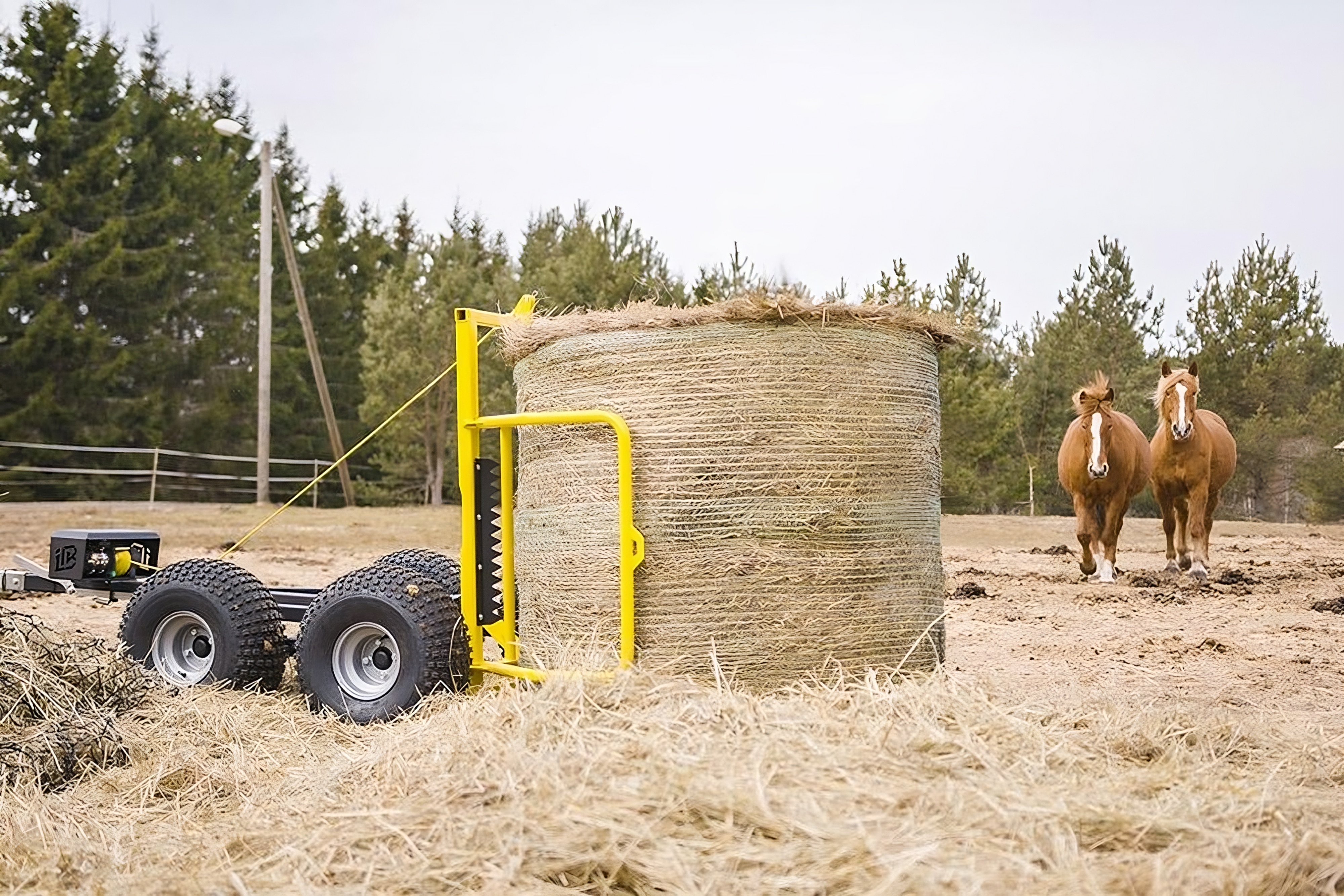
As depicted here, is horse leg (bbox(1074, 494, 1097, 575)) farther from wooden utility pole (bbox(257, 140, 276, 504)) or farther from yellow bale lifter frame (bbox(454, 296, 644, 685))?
wooden utility pole (bbox(257, 140, 276, 504))

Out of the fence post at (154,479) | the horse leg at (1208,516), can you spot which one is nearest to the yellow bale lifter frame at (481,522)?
the horse leg at (1208,516)

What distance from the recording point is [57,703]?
445 cm

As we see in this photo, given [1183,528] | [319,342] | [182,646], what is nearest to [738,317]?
[182,646]

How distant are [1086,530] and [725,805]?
947cm

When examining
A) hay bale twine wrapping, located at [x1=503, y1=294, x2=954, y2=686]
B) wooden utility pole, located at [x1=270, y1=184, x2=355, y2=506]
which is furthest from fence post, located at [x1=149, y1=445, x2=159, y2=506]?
hay bale twine wrapping, located at [x1=503, y1=294, x2=954, y2=686]

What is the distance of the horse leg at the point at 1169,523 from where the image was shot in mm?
12203

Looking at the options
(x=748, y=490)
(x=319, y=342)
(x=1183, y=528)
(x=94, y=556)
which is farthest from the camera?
(x=319, y=342)

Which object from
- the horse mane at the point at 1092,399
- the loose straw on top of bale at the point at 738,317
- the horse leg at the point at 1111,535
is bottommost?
the horse leg at the point at 1111,535

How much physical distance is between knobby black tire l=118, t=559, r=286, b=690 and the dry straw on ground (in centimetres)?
103

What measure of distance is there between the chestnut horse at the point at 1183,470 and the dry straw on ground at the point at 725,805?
7676mm

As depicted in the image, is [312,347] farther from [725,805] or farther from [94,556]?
[725,805]

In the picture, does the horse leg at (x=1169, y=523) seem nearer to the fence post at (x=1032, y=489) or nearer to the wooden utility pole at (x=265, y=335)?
the fence post at (x=1032, y=489)

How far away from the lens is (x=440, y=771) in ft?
11.0

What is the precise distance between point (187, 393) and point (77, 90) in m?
7.60
